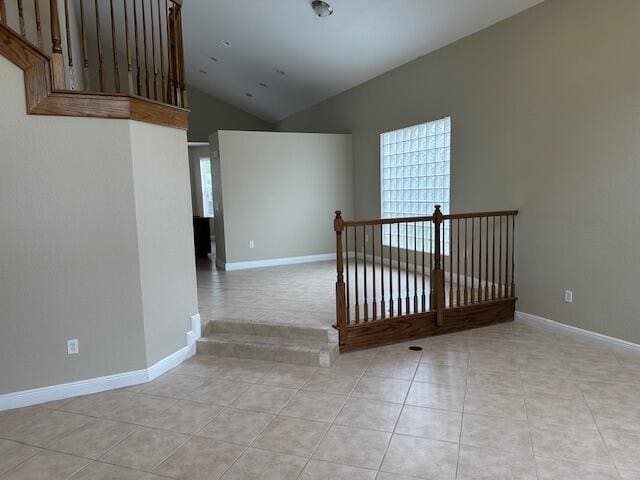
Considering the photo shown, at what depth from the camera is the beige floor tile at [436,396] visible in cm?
282

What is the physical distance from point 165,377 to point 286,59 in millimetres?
Result: 5121

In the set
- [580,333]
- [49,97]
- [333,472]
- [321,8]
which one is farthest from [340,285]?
[321,8]

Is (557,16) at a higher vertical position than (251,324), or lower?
higher

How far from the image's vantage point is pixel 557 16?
3.89 metres

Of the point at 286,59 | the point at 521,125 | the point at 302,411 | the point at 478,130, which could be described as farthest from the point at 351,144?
the point at 302,411

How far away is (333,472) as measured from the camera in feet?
7.13

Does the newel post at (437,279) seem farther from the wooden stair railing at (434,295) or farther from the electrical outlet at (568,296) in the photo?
the electrical outlet at (568,296)

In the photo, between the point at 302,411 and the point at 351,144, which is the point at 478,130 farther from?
the point at 302,411

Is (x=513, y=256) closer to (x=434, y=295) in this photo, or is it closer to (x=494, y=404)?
(x=434, y=295)

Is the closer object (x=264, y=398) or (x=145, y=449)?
(x=145, y=449)

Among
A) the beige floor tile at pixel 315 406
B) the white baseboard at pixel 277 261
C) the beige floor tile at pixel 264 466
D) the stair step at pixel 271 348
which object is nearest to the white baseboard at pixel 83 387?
the stair step at pixel 271 348

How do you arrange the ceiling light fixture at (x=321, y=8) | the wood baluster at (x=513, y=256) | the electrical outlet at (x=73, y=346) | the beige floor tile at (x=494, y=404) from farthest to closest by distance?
1. the ceiling light fixture at (x=321, y=8)
2. the wood baluster at (x=513, y=256)
3. the electrical outlet at (x=73, y=346)
4. the beige floor tile at (x=494, y=404)

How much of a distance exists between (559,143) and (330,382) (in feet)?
9.80

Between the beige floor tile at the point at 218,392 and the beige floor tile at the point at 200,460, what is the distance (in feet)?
1.60
